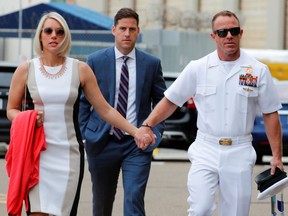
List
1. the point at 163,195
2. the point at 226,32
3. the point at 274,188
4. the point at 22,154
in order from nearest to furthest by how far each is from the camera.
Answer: the point at 22,154 < the point at 274,188 < the point at 226,32 < the point at 163,195

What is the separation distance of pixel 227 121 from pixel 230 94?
0.62ft

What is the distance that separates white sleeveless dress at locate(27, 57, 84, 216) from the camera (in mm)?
6641

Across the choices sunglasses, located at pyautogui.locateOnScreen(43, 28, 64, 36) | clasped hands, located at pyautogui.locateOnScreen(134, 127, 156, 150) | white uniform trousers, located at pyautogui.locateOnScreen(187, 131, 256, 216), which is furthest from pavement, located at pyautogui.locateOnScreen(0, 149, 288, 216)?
sunglasses, located at pyautogui.locateOnScreen(43, 28, 64, 36)

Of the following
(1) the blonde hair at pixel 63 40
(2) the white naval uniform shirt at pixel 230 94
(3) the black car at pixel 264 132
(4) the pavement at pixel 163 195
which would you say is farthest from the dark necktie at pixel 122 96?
(3) the black car at pixel 264 132

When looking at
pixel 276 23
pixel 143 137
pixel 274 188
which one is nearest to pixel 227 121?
pixel 274 188

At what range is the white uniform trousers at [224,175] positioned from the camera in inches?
278

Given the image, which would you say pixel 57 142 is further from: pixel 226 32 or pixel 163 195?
pixel 163 195

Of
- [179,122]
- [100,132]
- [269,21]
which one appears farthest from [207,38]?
[100,132]

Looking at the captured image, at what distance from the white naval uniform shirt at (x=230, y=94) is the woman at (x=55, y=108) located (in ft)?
2.89

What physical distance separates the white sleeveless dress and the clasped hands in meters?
0.86

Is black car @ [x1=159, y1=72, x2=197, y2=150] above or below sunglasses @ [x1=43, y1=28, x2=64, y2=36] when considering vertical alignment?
below

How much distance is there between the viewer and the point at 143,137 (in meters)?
7.58

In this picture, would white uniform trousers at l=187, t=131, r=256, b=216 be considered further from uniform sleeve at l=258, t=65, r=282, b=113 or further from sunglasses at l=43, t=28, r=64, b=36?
sunglasses at l=43, t=28, r=64, b=36

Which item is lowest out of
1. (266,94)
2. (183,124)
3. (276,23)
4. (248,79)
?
(183,124)
